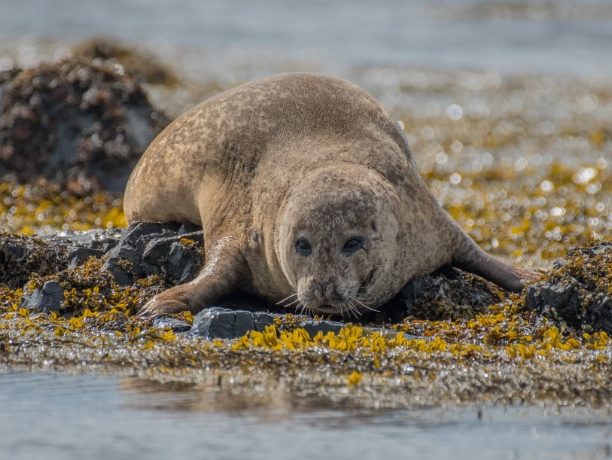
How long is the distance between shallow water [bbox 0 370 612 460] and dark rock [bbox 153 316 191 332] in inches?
43.3

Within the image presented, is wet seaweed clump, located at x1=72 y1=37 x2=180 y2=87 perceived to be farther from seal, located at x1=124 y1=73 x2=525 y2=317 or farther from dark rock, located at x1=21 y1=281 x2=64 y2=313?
dark rock, located at x1=21 y1=281 x2=64 y2=313

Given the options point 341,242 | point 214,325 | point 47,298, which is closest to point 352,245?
point 341,242

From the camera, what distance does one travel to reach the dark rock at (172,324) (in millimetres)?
6453

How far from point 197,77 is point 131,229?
12633mm

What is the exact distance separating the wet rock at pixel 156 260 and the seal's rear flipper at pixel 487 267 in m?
1.58

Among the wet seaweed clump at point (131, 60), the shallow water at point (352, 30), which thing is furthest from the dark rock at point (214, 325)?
the shallow water at point (352, 30)

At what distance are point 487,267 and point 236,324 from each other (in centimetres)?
178

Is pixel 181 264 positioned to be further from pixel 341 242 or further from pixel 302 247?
pixel 341 242

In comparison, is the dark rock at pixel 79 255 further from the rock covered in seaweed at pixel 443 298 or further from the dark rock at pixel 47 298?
the rock covered in seaweed at pixel 443 298

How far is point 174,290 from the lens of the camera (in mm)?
6891

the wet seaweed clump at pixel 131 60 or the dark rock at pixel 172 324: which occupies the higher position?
the wet seaweed clump at pixel 131 60

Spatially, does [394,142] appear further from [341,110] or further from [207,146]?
[207,146]

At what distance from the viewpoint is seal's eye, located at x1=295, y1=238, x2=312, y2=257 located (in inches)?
255

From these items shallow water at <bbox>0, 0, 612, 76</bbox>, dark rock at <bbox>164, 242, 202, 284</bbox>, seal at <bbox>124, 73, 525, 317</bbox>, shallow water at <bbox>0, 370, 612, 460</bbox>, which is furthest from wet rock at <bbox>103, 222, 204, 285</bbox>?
shallow water at <bbox>0, 0, 612, 76</bbox>
